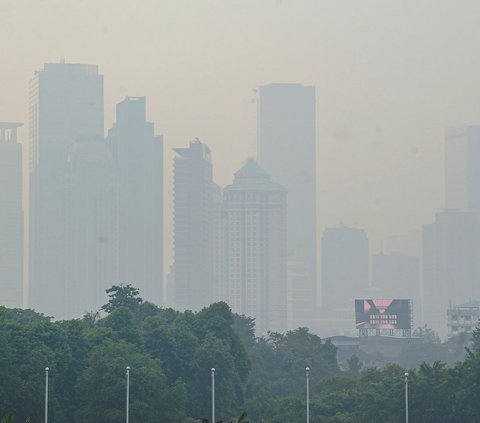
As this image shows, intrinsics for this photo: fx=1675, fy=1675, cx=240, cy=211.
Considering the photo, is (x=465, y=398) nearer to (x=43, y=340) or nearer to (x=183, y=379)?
(x=183, y=379)

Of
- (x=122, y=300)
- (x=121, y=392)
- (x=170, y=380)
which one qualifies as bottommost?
(x=121, y=392)

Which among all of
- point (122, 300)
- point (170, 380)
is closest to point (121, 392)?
point (170, 380)

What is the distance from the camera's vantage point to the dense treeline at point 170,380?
101688 millimetres

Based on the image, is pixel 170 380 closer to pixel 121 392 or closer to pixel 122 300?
pixel 121 392

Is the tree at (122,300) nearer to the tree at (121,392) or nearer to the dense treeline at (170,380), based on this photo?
the dense treeline at (170,380)

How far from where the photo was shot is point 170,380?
114938 mm

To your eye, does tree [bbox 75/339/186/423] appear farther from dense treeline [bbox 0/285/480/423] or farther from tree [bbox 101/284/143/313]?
tree [bbox 101/284/143/313]

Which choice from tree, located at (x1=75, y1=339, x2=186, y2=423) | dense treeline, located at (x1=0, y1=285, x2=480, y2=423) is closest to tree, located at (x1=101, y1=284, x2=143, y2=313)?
dense treeline, located at (x1=0, y1=285, x2=480, y2=423)

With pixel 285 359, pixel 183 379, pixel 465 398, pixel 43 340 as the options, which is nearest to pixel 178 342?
pixel 183 379

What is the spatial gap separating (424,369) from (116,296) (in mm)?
40268

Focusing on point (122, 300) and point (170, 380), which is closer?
point (170, 380)

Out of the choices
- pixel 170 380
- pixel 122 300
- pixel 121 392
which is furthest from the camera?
pixel 122 300

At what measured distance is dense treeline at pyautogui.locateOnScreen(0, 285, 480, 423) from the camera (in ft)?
334

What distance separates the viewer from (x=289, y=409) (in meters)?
113
